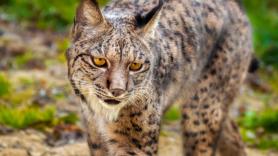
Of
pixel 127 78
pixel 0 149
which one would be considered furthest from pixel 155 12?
pixel 0 149

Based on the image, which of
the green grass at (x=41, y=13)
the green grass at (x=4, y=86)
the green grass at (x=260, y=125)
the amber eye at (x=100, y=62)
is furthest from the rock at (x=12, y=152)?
the green grass at (x=41, y=13)

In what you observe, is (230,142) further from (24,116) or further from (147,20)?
(147,20)

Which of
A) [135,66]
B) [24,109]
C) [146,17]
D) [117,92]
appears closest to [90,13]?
[146,17]

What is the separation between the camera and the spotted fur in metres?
5.09

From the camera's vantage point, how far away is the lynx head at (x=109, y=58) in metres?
4.98

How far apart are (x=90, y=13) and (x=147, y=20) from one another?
1.35 feet

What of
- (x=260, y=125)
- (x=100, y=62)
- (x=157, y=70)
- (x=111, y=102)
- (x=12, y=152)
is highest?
(x=100, y=62)

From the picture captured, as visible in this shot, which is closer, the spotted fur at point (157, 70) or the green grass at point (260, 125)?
the spotted fur at point (157, 70)

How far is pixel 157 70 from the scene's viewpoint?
558 centimetres

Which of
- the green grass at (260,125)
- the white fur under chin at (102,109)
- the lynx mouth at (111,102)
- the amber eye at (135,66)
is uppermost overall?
the amber eye at (135,66)

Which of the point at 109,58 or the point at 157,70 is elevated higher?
the point at 109,58

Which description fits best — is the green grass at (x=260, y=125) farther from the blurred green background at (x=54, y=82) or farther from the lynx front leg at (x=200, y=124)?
the lynx front leg at (x=200, y=124)

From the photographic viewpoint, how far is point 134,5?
5.90 meters

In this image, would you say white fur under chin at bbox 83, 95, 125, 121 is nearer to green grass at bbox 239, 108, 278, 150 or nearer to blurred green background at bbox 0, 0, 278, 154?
blurred green background at bbox 0, 0, 278, 154
